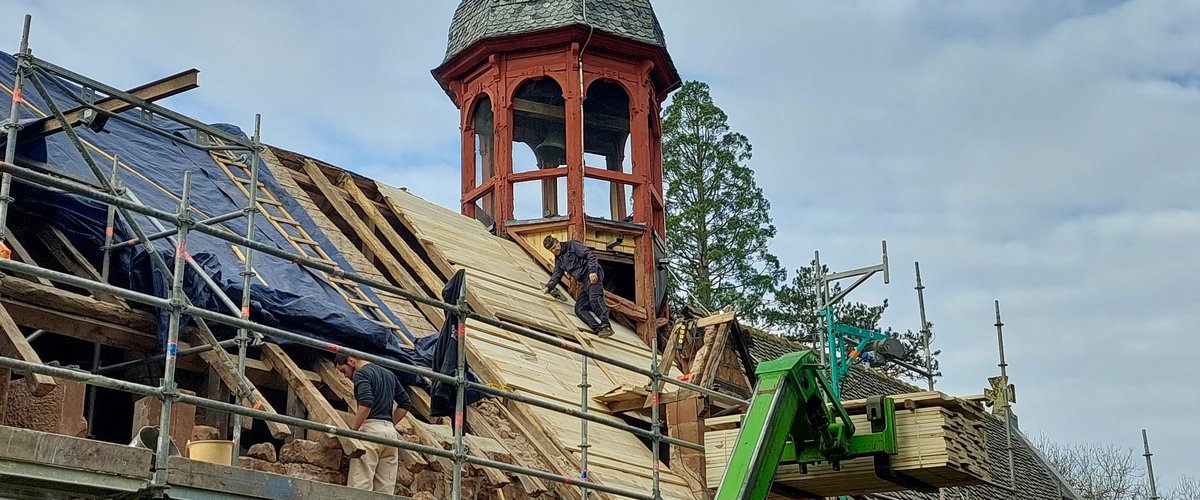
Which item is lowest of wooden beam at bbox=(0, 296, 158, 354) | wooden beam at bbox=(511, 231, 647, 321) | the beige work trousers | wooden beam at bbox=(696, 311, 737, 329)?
the beige work trousers

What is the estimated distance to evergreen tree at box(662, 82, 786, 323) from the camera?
38.8 meters

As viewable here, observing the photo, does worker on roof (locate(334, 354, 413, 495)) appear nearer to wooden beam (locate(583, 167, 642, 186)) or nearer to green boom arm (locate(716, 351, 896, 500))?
green boom arm (locate(716, 351, 896, 500))

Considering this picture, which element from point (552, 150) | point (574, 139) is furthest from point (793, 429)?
point (552, 150)

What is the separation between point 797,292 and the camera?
39844mm

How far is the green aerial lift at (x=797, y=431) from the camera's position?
390 inches

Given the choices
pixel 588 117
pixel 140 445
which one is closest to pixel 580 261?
pixel 588 117

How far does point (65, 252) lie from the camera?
10.8 m

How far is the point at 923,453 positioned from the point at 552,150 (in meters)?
10.9

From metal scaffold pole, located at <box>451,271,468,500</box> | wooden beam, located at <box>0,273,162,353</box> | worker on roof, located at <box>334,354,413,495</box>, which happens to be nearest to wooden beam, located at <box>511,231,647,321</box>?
metal scaffold pole, located at <box>451,271,468,500</box>

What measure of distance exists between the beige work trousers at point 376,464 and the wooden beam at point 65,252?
231 cm

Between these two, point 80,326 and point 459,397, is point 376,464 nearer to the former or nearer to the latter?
point 459,397

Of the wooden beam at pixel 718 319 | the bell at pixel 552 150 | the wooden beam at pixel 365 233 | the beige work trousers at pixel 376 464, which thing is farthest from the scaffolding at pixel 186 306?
the bell at pixel 552 150

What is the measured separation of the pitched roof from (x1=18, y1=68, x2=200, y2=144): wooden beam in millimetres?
11517

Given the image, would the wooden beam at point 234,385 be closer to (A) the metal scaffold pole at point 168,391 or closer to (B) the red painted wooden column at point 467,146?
(A) the metal scaffold pole at point 168,391
